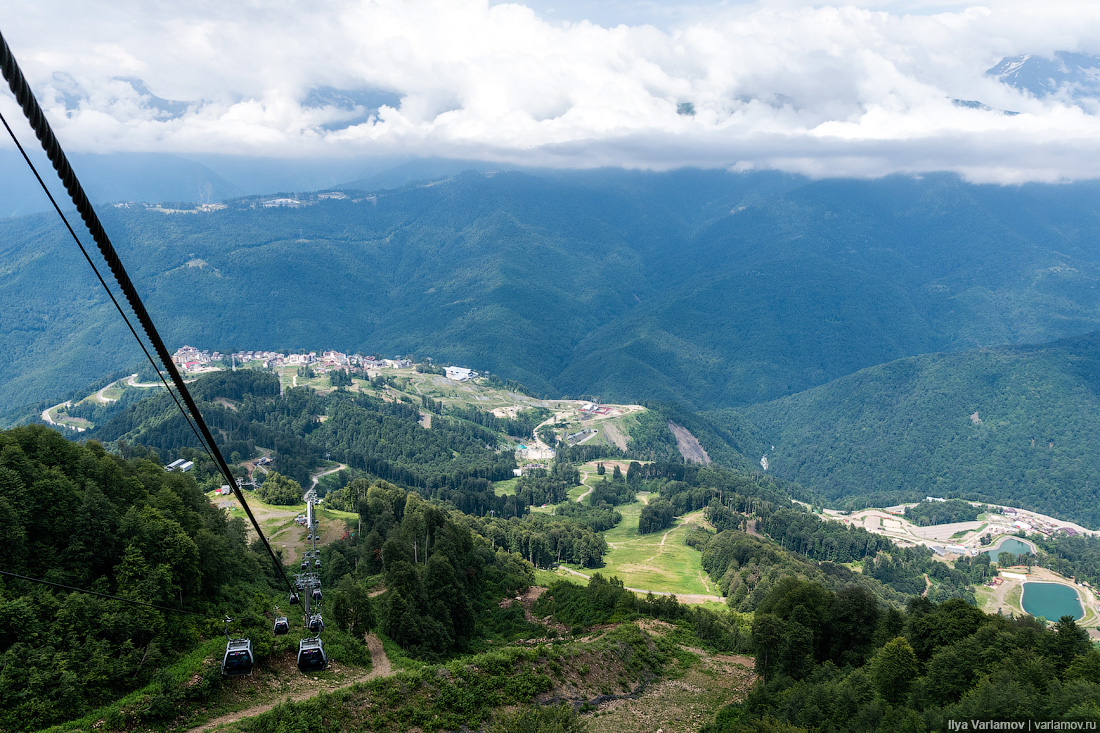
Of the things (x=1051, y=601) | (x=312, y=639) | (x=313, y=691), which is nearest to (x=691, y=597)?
(x=313, y=691)

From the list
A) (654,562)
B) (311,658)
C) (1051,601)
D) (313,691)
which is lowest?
(1051,601)

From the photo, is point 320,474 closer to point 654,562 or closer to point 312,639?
point 654,562

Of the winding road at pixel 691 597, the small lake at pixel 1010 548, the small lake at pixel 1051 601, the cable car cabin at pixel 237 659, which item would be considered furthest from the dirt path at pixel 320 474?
the small lake at pixel 1010 548

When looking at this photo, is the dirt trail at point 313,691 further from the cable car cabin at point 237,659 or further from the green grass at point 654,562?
the green grass at point 654,562

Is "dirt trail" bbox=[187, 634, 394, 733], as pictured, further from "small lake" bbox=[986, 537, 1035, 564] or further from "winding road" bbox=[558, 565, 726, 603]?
"small lake" bbox=[986, 537, 1035, 564]

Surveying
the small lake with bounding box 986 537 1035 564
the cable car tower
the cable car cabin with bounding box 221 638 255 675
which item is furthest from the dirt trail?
the small lake with bounding box 986 537 1035 564
